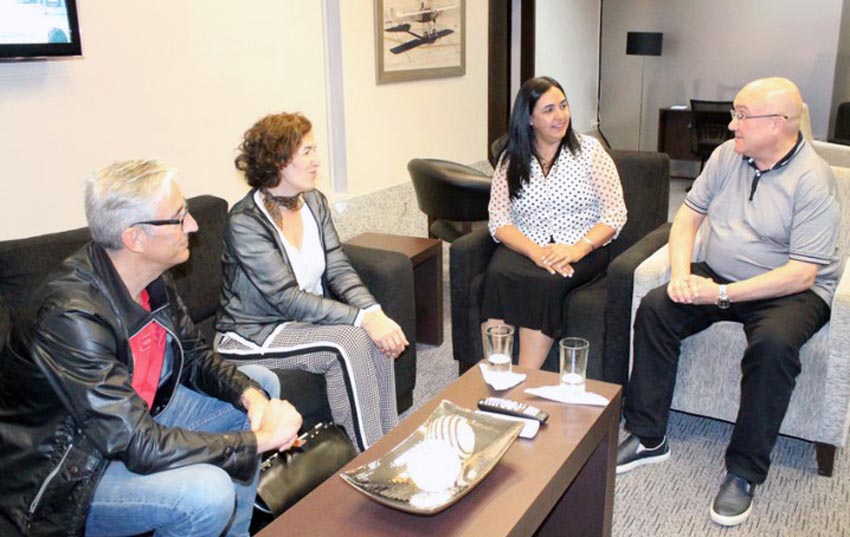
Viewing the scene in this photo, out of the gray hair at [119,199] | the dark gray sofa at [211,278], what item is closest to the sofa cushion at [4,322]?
the dark gray sofa at [211,278]

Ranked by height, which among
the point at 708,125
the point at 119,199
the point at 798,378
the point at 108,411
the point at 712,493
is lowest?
the point at 712,493

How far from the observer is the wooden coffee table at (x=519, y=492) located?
1457 mm

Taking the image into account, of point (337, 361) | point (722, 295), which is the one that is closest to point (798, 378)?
point (722, 295)

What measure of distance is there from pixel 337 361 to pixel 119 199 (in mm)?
884

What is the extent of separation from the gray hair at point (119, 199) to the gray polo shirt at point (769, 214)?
5.99ft

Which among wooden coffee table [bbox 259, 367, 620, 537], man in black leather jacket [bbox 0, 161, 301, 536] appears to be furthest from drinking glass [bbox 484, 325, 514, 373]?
man in black leather jacket [bbox 0, 161, 301, 536]

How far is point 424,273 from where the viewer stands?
3.44 metres

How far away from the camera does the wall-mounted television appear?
7.51 ft

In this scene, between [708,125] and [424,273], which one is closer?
[424,273]

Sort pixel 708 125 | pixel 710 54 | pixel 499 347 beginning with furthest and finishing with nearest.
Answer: pixel 710 54 → pixel 708 125 → pixel 499 347

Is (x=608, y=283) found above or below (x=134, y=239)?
below

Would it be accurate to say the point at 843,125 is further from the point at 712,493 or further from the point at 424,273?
the point at 712,493

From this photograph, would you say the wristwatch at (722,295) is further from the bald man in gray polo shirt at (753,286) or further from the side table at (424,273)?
the side table at (424,273)

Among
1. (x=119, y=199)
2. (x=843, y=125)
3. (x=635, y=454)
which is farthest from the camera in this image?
(x=843, y=125)
